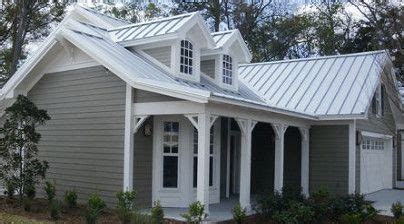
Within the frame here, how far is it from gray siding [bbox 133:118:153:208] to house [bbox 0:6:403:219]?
27 mm

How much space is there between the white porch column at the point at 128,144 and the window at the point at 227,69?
462 cm

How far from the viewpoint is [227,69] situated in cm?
1623

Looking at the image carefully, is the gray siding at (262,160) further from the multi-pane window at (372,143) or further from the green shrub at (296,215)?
the green shrub at (296,215)

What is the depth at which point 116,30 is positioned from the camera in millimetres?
15867

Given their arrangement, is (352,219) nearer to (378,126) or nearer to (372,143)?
(372,143)

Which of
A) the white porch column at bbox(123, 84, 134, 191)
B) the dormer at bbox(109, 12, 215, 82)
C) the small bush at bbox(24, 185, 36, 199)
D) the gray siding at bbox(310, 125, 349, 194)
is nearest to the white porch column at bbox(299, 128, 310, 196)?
the gray siding at bbox(310, 125, 349, 194)

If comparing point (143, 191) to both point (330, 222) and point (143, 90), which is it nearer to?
point (143, 90)

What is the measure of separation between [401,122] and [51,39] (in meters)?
15.9

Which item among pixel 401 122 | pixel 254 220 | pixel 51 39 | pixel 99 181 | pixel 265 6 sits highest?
pixel 265 6

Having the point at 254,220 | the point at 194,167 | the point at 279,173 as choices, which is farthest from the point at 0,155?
the point at 279,173

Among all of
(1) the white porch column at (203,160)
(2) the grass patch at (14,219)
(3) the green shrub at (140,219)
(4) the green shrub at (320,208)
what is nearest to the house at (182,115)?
(1) the white porch column at (203,160)

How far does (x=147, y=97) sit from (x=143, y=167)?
184 centimetres

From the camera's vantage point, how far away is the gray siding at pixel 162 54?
13.7 m

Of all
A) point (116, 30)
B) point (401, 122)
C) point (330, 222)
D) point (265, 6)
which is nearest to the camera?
point (330, 222)
